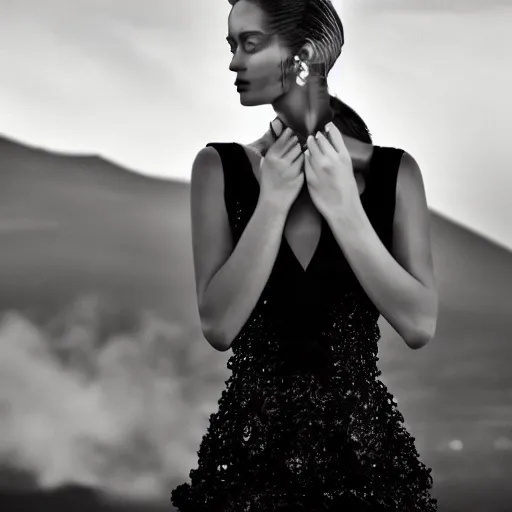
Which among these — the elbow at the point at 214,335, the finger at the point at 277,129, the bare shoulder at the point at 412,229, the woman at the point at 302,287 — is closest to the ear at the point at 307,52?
the woman at the point at 302,287

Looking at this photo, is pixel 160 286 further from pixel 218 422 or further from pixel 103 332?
pixel 218 422

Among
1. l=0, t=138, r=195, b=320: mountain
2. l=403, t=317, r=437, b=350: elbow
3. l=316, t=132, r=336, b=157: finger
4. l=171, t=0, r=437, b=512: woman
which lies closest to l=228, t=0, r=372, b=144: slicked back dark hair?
l=171, t=0, r=437, b=512: woman

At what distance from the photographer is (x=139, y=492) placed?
2.38m

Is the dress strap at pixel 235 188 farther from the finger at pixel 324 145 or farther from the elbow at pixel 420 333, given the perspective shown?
the elbow at pixel 420 333

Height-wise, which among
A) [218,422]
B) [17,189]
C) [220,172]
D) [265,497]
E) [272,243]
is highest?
[17,189]

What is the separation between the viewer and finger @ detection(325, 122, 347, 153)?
1552 mm

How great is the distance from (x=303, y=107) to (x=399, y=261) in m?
0.28

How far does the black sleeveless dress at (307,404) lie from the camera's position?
1.51 m

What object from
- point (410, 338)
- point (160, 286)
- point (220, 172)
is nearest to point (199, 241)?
point (220, 172)

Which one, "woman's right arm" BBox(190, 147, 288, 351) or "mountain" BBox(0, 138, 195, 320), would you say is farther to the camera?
"mountain" BBox(0, 138, 195, 320)

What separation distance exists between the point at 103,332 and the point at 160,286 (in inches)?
6.9

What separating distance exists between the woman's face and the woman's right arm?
169 millimetres

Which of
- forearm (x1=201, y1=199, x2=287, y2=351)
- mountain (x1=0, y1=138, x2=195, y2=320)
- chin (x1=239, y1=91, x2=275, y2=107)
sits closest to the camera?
forearm (x1=201, y1=199, x2=287, y2=351)

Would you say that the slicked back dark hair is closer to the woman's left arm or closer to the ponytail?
the ponytail
